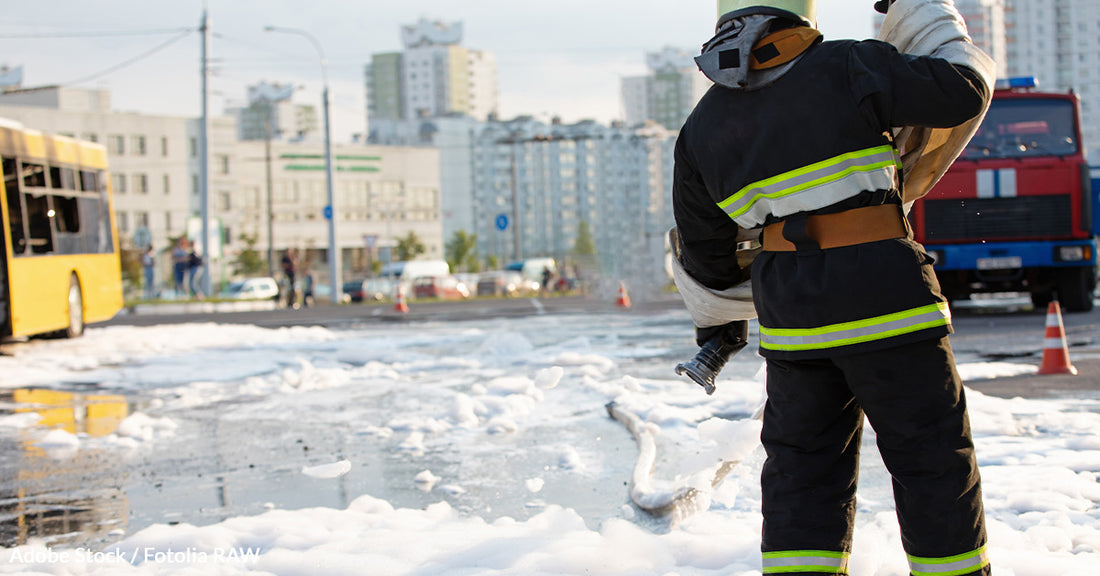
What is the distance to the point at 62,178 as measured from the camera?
614 inches

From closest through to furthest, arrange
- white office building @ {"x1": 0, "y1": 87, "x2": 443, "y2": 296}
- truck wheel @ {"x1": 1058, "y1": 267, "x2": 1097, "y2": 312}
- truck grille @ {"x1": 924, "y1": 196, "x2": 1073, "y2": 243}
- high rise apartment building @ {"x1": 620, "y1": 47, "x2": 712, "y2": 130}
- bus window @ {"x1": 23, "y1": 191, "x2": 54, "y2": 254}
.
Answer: bus window @ {"x1": 23, "y1": 191, "x2": 54, "y2": 254}, truck grille @ {"x1": 924, "y1": 196, "x2": 1073, "y2": 243}, truck wheel @ {"x1": 1058, "y1": 267, "x2": 1097, "y2": 312}, white office building @ {"x1": 0, "y1": 87, "x2": 443, "y2": 296}, high rise apartment building @ {"x1": 620, "y1": 47, "x2": 712, "y2": 130}

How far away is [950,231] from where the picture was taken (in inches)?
583

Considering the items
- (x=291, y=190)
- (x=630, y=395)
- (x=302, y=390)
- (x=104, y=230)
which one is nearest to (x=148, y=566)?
(x=630, y=395)

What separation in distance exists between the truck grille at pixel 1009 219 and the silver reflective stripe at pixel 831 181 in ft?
40.6

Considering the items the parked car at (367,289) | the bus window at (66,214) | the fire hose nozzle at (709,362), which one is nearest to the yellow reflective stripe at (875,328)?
the fire hose nozzle at (709,362)

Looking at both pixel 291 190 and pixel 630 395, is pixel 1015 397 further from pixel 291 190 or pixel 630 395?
pixel 291 190

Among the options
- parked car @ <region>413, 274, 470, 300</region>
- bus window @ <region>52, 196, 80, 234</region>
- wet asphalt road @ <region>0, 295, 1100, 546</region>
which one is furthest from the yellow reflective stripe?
parked car @ <region>413, 274, 470, 300</region>

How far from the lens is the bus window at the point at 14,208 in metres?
13.6

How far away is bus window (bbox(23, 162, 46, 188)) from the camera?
46.7 ft

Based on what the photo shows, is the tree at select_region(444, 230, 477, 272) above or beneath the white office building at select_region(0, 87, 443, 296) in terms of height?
beneath

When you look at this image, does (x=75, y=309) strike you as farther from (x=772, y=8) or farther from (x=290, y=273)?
(x=290, y=273)

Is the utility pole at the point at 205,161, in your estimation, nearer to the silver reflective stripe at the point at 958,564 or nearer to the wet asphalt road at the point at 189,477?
the wet asphalt road at the point at 189,477

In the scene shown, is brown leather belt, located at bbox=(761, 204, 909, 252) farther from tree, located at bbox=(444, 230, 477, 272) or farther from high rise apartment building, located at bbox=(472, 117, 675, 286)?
high rise apartment building, located at bbox=(472, 117, 675, 286)

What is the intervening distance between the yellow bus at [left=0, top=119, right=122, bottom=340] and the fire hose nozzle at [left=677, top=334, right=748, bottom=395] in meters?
11.8
